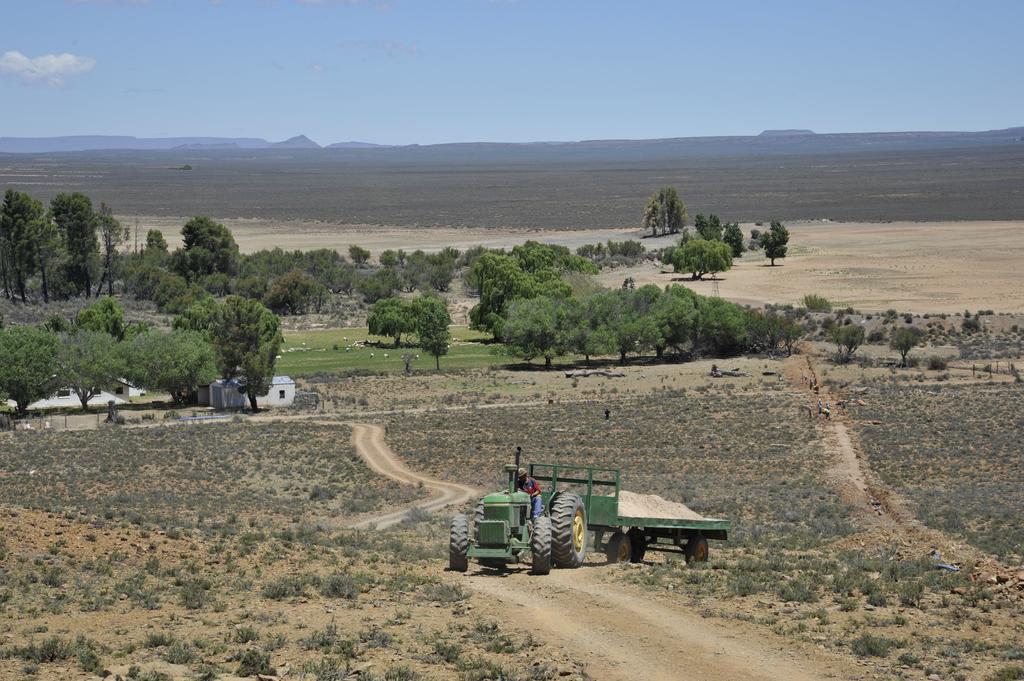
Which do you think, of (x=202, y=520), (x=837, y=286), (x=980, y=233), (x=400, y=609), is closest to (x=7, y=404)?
(x=202, y=520)

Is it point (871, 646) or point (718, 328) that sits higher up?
point (871, 646)

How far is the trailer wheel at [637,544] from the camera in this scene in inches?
908

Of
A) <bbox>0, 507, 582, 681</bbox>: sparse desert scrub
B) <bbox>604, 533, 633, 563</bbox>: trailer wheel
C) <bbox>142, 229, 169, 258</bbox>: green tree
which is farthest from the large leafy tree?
<bbox>604, 533, 633, 563</bbox>: trailer wheel

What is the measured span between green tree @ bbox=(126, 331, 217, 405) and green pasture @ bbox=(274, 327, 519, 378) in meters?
7.65

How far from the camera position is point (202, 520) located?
28281 mm

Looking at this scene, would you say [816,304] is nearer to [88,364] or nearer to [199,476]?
[88,364]

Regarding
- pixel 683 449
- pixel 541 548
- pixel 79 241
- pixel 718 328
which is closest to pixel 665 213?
pixel 79 241

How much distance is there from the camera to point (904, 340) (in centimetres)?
6762

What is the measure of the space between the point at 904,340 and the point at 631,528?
159 feet

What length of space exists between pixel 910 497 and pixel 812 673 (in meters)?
18.4

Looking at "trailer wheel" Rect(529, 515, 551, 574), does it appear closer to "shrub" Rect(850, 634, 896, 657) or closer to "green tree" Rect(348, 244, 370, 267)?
"shrub" Rect(850, 634, 896, 657)

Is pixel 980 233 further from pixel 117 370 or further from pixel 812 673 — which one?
pixel 812 673

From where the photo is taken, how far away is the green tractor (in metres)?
20.1

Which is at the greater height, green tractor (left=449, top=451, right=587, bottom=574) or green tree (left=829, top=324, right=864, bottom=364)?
green tractor (left=449, top=451, right=587, bottom=574)
